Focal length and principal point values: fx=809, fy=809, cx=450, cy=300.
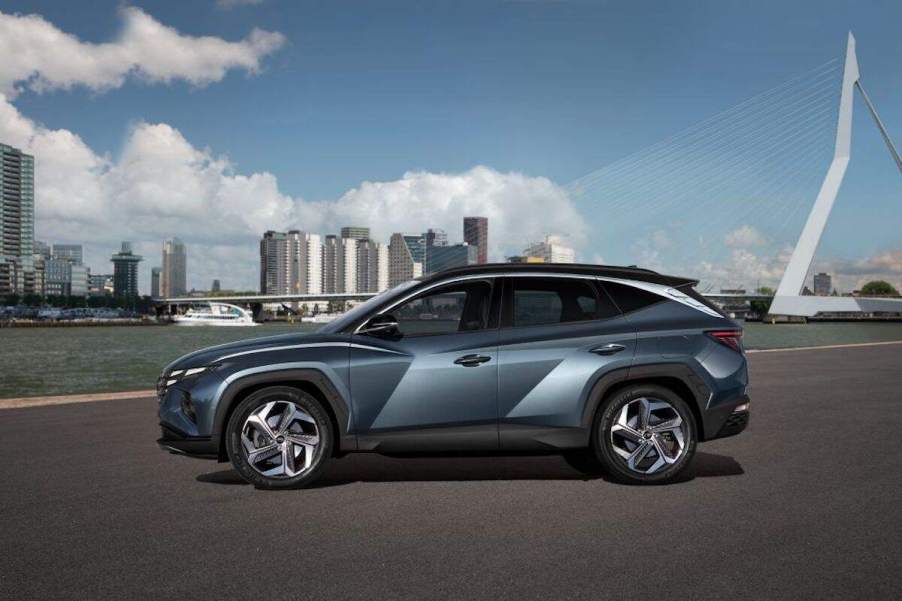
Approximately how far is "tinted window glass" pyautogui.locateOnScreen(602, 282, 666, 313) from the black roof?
0.32ft

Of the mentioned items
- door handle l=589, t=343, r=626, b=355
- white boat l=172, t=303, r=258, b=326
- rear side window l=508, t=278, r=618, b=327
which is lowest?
white boat l=172, t=303, r=258, b=326

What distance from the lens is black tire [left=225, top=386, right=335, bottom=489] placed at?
19.6 ft

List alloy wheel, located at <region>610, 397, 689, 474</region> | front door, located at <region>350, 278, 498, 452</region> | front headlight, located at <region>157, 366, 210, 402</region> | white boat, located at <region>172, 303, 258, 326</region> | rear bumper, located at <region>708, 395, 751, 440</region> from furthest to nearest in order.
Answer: white boat, located at <region>172, 303, 258, 326</region> < rear bumper, located at <region>708, 395, 751, 440</region> < alloy wheel, located at <region>610, 397, 689, 474</region> < front headlight, located at <region>157, 366, 210, 402</region> < front door, located at <region>350, 278, 498, 452</region>

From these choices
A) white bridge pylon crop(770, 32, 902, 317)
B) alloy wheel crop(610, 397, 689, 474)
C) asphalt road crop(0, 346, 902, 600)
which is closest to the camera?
asphalt road crop(0, 346, 902, 600)

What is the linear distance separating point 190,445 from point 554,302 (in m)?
2.94

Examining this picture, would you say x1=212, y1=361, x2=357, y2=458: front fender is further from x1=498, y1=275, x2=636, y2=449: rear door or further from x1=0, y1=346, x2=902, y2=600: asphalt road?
x1=498, y1=275, x2=636, y2=449: rear door

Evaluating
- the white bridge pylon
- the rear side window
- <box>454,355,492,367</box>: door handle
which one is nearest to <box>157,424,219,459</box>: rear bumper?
<box>454,355,492,367</box>: door handle

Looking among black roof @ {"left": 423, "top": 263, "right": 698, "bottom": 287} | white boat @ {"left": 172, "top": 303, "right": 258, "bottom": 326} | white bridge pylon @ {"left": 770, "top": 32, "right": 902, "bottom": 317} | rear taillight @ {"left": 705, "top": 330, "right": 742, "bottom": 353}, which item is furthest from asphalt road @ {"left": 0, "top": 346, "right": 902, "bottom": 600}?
white boat @ {"left": 172, "top": 303, "right": 258, "bottom": 326}

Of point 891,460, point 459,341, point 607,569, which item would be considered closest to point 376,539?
point 607,569

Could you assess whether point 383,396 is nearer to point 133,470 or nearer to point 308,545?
point 308,545

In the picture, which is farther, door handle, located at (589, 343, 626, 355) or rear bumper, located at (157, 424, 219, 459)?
door handle, located at (589, 343, 626, 355)

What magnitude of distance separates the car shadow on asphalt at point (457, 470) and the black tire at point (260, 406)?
0.27 m

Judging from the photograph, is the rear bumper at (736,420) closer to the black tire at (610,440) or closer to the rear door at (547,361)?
the black tire at (610,440)

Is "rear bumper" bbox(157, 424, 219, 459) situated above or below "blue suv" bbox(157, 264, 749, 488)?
below
